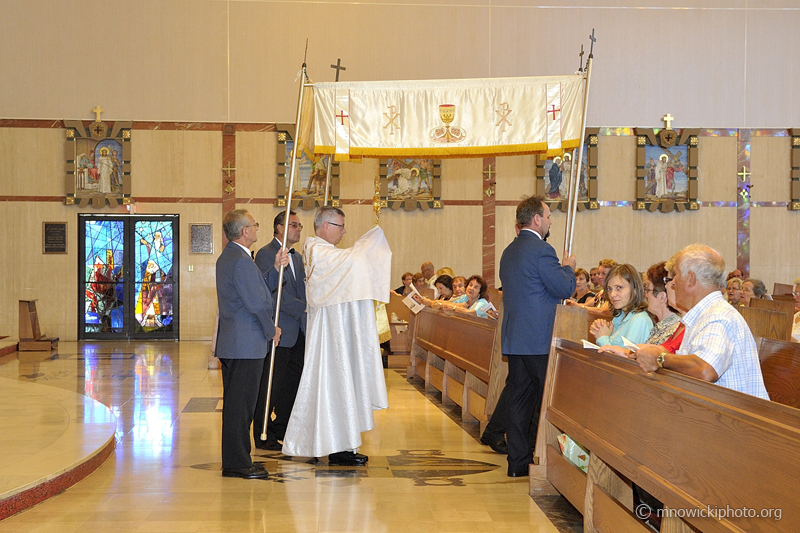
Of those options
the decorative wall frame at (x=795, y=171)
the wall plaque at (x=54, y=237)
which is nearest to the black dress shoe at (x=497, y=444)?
the wall plaque at (x=54, y=237)

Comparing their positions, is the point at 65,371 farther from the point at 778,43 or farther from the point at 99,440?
the point at 778,43

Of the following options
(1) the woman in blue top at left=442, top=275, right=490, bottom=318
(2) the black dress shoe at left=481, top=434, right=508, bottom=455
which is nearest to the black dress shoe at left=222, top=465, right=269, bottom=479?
(2) the black dress shoe at left=481, top=434, right=508, bottom=455

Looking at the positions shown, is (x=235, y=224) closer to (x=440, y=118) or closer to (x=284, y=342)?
(x=284, y=342)

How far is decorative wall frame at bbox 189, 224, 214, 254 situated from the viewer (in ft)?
48.2

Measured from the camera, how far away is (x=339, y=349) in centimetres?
535

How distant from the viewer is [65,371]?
1028cm

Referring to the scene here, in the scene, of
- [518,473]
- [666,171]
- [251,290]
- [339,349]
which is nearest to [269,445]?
[339,349]

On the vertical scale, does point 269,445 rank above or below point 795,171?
below

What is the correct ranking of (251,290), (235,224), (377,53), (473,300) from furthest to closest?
1. (377,53)
2. (473,300)
3. (235,224)
4. (251,290)

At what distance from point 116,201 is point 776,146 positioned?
40.9ft

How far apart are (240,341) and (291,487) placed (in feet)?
3.12

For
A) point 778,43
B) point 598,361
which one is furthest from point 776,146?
point 598,361

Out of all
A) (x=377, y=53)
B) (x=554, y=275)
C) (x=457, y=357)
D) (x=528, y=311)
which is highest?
(x=377, y=53)

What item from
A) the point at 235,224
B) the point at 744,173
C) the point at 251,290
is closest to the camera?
the point at 251,290
